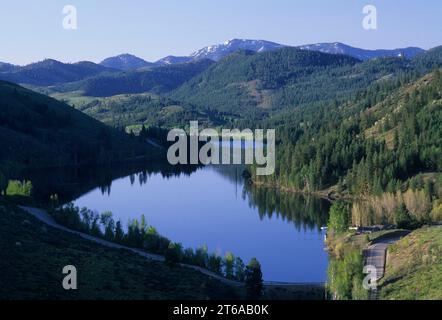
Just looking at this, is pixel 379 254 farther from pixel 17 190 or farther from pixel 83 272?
pixel 17 190

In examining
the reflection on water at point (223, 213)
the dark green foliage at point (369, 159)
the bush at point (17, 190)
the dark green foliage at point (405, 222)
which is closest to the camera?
the dark green foliage at point (405, 222)

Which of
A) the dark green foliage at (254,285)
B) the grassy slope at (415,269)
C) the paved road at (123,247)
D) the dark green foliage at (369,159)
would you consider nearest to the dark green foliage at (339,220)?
the grassy slope at (415,269)

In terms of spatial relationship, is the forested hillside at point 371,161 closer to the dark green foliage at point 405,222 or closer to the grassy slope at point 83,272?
the dark green foliage at point 405,222

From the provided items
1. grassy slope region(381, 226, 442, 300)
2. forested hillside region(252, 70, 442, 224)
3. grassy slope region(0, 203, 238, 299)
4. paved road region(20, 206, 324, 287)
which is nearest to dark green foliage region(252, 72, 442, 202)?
forested hillside region(252, 70, 442, 224)

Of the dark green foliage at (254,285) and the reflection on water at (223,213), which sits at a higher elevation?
the dark green foliage at (254,285)

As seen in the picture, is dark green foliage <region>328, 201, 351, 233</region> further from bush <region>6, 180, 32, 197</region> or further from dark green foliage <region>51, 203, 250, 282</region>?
bush <region>6, 180, 32, 197</region>
